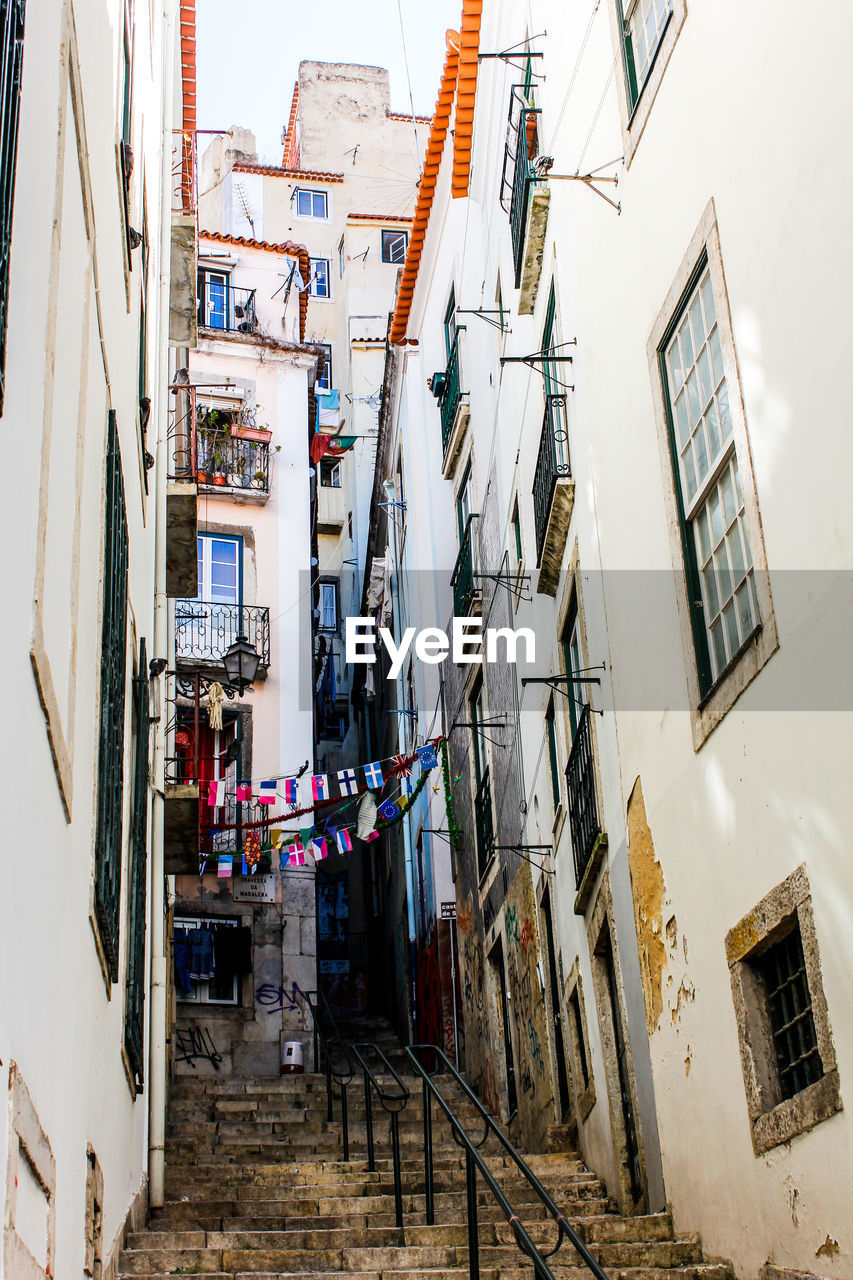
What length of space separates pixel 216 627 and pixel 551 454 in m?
10.9

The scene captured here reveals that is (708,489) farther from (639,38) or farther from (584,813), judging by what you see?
(584,813)

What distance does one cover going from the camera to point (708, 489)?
7.63 metres

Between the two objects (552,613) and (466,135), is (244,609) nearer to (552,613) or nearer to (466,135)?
(466,135)

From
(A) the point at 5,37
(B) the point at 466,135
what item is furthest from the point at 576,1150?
(B) the point at 466,135

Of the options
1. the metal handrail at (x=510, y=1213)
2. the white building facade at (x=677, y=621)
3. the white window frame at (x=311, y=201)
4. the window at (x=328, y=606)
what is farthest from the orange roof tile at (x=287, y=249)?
the metal handrail at (x=510, y=1213)

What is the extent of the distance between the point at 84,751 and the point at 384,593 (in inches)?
809

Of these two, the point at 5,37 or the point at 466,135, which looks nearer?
the point at 5,37

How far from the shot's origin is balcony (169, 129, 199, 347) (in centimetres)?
1617

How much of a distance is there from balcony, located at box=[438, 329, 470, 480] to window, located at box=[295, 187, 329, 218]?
19905 mm

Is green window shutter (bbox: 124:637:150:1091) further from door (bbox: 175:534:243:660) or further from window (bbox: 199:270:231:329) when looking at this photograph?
window (bbox: 199:270:231:329)

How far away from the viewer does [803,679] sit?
6.08 m

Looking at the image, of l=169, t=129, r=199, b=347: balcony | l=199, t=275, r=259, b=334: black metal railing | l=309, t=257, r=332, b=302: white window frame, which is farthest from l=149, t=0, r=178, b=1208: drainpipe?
l=309, t=257, r=332, b=302: white window frame

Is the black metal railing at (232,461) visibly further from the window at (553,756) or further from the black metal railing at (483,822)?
the window at (553,756)

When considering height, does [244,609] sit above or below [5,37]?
above
